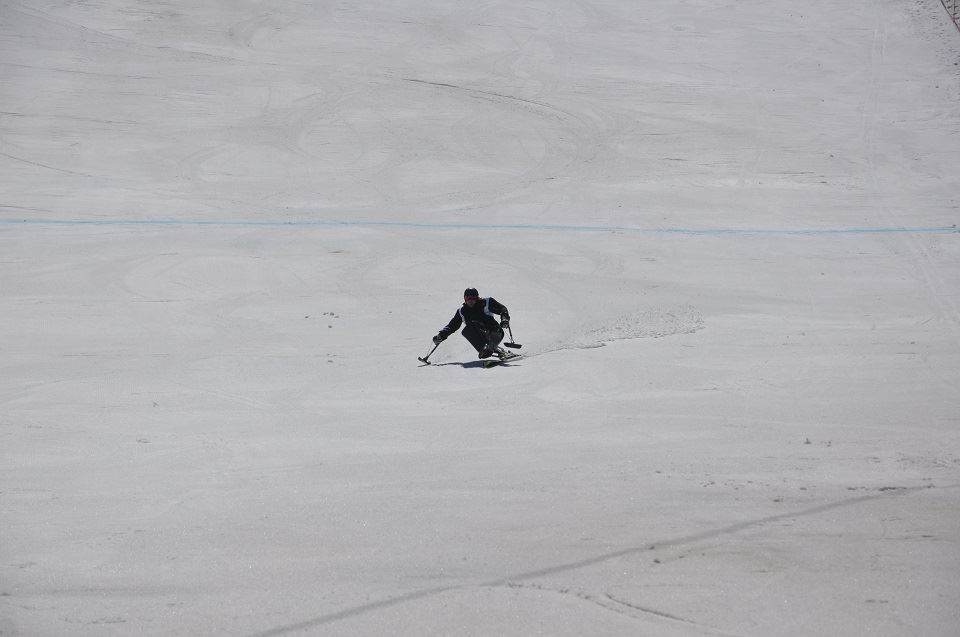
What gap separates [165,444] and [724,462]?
4343 millimetres

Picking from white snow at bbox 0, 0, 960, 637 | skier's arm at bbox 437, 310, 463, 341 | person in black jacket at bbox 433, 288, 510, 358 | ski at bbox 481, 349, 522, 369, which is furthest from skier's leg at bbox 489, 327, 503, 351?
white snow at bbox 0, 0, 960, 637

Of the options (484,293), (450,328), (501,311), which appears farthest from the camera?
(484,293)

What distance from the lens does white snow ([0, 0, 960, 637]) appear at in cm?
528

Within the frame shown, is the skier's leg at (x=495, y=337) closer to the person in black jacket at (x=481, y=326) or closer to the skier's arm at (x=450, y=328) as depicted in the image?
the person in black jacket at (x=481, y=326)

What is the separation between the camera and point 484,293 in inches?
585

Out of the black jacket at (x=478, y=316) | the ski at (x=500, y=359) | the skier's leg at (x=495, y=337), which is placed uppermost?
the black jacket at (x=478, y=316)

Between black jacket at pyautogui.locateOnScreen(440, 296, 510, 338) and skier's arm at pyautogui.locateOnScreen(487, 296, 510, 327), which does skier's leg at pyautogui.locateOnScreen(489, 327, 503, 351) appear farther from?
skier's arm at pyautogui.locateOnScreen(487, 296, 510, 327)

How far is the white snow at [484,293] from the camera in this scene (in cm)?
528

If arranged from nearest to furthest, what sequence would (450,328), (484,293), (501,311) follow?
(501,311), (450,328), (484,293)

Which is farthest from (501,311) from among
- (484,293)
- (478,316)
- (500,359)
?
(484,293)

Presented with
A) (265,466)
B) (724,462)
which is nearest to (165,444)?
(265,466)

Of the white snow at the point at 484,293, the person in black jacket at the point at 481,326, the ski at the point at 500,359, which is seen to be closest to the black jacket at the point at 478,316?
the person in black jacket at the point at 481,326

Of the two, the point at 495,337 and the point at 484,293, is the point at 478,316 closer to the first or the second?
the point at 495,337

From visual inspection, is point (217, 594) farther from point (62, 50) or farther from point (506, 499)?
point (62, 50)
